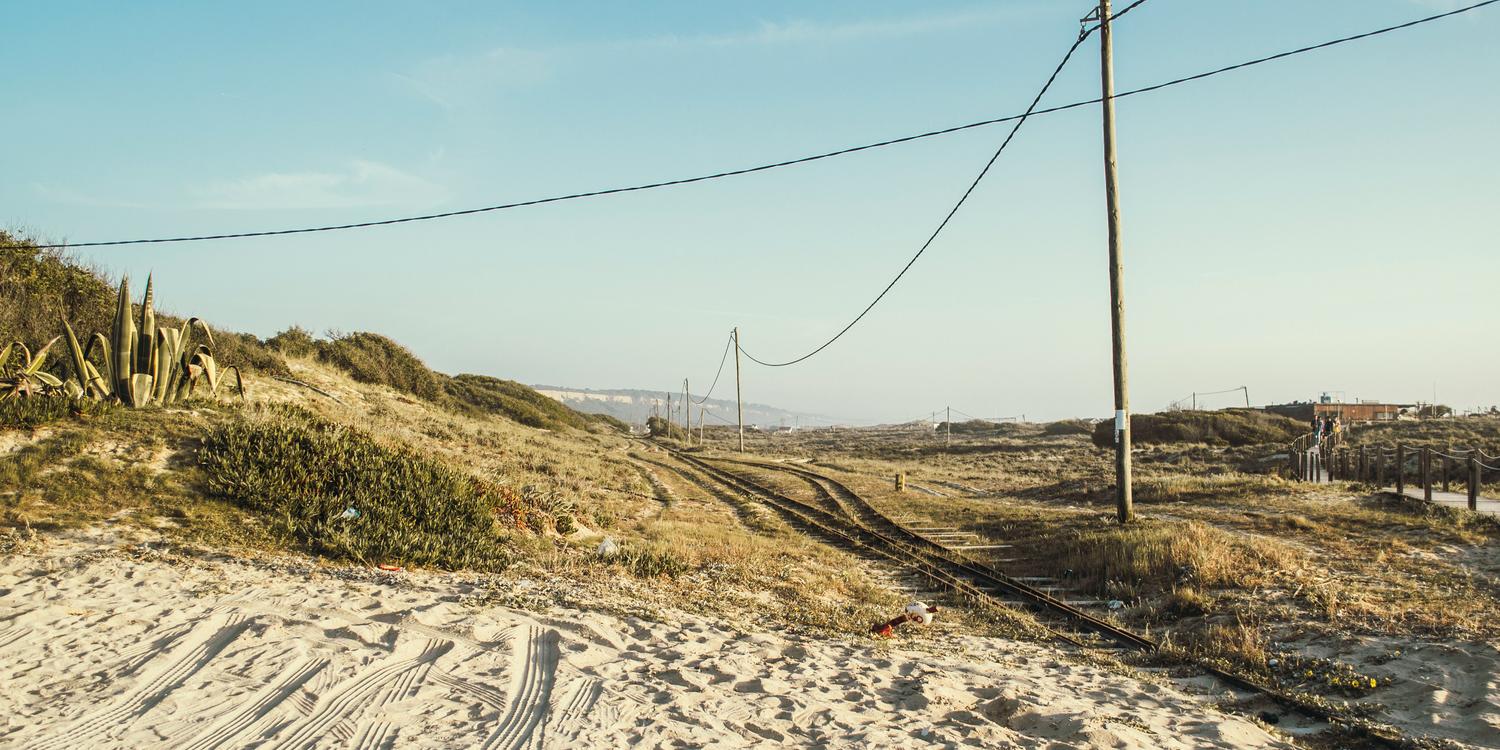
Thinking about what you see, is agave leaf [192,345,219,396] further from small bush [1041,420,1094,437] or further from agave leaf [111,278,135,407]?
small bush [1041,420,1094,437]

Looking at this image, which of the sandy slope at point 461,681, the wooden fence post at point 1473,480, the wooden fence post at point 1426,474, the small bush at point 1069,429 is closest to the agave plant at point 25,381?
the sandy slope at point 461,681

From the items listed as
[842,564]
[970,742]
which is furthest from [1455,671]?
[842,564]

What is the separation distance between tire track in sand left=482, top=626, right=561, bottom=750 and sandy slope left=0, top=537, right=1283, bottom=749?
2cm

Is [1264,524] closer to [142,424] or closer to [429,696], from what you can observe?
[429,696]

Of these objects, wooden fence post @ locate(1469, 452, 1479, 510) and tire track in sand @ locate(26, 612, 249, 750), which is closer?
tire track in sand @ locate(26, 612, 249, 750)

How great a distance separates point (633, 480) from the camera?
25.4 metres

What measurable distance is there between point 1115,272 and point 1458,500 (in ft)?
29.5

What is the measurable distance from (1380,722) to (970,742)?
3482 mm

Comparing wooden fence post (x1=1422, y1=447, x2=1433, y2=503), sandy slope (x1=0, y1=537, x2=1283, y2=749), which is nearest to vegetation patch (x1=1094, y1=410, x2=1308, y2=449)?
wooden fence post (x1=1422, y1=447, x2=1433, y2=503)

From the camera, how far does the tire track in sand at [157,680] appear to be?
15.6 ft

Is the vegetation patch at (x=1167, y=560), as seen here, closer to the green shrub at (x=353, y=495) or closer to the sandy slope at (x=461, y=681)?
the sandy slope at (x=461, y=681)

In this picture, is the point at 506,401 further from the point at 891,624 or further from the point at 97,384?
the point at 891,624

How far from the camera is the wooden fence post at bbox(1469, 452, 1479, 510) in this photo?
583 inches

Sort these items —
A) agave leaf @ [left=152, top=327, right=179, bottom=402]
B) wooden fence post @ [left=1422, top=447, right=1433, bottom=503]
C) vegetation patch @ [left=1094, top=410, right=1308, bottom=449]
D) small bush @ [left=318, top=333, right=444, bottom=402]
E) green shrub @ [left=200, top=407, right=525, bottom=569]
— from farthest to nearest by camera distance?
vegetation patch @ [left=1094, top=410, right=1308, bottom=449], small bush @ [left=318, top=333, right=444, bottom=402], wooden fence post @ [left=1422, top=447, right=1433, bottom=503], agave leaf @ [left=152, top=327, right=179, bottom=402], green shrub @ [left=200, top=407, right=525, bottom=569]
